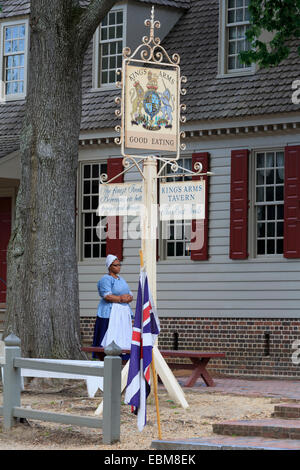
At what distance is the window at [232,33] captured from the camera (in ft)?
68.3

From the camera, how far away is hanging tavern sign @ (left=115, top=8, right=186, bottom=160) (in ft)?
46.5

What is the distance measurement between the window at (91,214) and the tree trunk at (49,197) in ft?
19.9

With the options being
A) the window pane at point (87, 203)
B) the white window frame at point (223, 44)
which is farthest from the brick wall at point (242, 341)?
the white window frame at point (223, 44)

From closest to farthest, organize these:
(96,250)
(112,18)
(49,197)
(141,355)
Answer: (141,355), (49,197), (96,250), (112,18)

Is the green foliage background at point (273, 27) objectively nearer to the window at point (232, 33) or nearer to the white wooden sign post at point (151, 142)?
the window at point (232, 33)

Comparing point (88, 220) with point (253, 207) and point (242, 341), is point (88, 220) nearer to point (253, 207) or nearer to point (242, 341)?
point (253, 207)

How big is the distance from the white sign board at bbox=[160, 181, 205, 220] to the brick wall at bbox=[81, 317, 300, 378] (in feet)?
19.5

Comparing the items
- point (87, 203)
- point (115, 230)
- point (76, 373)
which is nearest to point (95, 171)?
point (87, 203)

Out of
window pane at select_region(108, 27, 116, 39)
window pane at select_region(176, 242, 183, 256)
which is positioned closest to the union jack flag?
window pane at select_region(176, 242, 183, 256)

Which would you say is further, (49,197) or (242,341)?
(242,341)

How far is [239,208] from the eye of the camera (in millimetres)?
19953

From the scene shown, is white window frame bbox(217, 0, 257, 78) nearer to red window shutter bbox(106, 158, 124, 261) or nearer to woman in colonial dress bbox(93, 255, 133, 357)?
red window shutter bbox(106, 158, 124, 261)

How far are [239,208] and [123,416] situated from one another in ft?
25.2

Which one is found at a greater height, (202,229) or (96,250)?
(202,229)
